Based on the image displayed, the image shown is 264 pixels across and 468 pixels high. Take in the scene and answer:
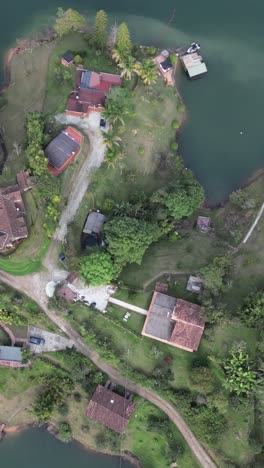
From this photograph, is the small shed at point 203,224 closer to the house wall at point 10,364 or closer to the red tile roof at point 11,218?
the red tile roof at point 11,218

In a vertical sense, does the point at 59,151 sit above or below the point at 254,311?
above

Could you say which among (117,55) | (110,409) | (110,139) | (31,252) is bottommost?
(110,409)

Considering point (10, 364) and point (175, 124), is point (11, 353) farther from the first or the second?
point (175, 124)

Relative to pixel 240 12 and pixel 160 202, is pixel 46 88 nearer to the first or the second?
pixel 160 202

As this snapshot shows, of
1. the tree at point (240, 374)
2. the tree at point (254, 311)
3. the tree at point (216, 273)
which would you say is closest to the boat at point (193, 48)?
the tree at point (216, 273)

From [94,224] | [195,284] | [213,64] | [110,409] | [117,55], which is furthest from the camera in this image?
[213,64]

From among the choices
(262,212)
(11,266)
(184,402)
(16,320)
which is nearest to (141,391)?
(184,402)

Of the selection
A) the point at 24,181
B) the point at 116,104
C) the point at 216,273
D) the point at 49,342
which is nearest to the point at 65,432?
the point at 49,342
